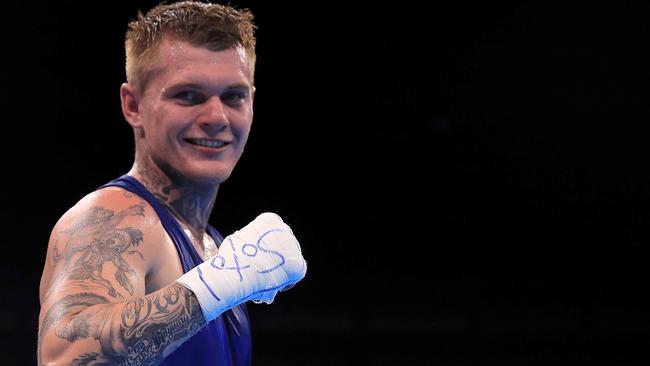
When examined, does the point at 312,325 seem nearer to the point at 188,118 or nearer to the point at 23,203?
the point at 23,203

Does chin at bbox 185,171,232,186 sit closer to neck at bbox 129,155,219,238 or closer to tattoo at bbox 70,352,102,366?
neck at bbox 129,155,219,238

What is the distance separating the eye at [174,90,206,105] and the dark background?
283 centimetres

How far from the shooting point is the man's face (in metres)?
1.68

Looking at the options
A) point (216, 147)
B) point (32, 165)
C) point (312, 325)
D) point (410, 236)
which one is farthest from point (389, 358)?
point (216, 147)

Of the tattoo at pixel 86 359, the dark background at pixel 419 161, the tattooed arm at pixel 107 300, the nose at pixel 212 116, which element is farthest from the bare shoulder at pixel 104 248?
the dark background at pixel 419 161

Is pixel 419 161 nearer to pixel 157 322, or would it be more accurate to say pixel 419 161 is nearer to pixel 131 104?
pixel 131 104

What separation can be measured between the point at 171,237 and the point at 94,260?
0.73 feet

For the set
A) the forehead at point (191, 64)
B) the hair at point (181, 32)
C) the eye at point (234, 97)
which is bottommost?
the eye at point (234, 97)

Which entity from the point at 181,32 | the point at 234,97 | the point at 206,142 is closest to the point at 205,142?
the point at 206,142

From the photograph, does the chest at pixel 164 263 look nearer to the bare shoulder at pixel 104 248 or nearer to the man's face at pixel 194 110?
the bare shoulder at pixel 104 248

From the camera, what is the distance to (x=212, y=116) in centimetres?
168

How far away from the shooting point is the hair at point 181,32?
5.64 feet

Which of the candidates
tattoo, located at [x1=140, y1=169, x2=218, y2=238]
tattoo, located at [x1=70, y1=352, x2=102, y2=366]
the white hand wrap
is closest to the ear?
tattoo, located at [x1=140, y1=169, x2=218, y2=238]

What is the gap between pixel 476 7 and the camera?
4.66 m
